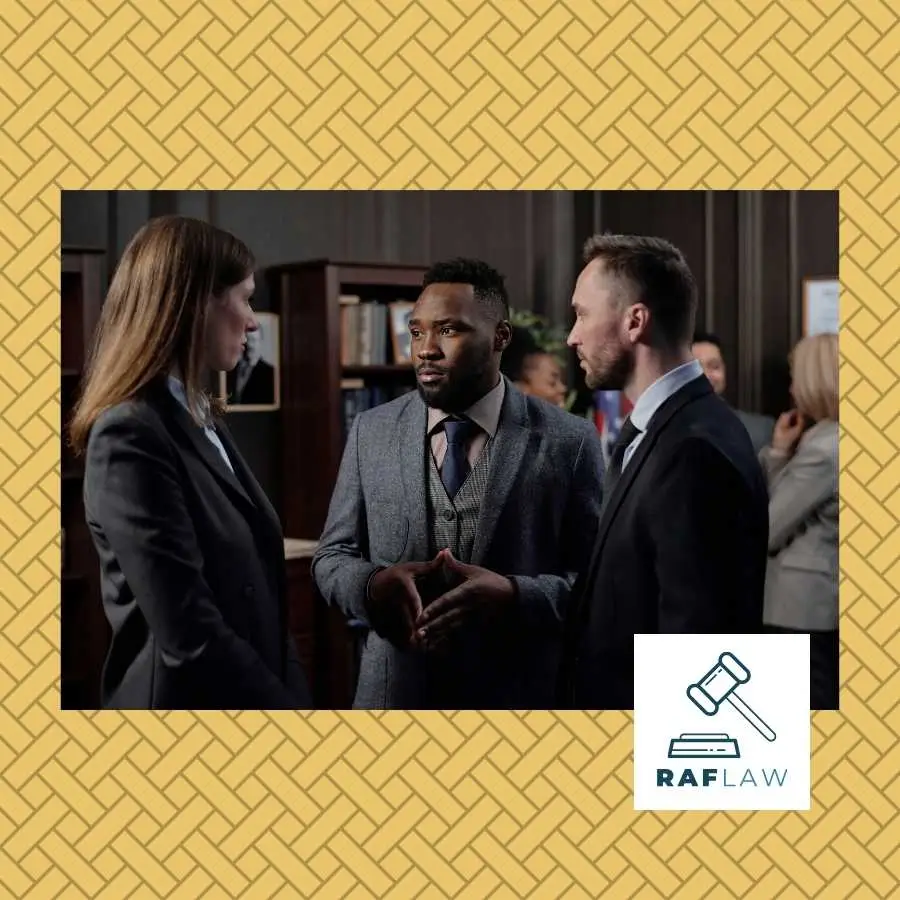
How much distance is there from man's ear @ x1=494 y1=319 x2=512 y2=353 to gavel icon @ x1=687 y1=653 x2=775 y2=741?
923 mm

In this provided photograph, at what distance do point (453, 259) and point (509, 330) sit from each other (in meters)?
0.22

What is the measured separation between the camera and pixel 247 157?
367cm

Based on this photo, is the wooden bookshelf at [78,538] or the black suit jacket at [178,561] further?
the wooden bookshelf at [78,538]

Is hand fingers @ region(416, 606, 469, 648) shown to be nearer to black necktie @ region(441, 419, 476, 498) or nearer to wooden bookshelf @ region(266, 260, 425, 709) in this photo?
wooden bookshelf @ region(266, 260, 425, 709)

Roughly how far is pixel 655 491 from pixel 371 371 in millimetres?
791

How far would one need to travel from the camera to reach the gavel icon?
353 centimetres

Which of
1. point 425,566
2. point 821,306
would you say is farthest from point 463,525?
point 821,306

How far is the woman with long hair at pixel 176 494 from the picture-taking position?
11.1ft

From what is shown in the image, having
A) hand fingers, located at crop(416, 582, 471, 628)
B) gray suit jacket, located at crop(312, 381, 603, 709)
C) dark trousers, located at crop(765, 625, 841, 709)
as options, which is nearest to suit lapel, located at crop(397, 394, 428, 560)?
gray suit jacket, located at crop(312, 381, 603, 709)

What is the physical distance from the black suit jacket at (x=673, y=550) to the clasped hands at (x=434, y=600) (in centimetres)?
21

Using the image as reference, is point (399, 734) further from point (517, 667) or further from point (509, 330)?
point (509, 330)

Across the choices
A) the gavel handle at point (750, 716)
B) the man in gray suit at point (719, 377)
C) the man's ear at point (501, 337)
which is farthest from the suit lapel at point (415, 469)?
the gavel handle at point (750, 716)

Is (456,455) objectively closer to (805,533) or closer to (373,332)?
(373,332)

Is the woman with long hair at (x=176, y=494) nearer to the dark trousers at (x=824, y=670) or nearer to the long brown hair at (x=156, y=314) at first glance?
the long brown hair at (x=156, y=314)
